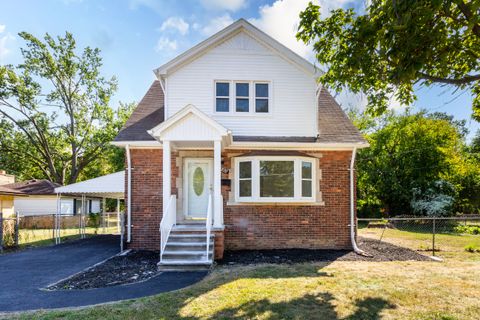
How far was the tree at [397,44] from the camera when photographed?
205 inches

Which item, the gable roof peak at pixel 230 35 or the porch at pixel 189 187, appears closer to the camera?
the porch at pixel 189 187

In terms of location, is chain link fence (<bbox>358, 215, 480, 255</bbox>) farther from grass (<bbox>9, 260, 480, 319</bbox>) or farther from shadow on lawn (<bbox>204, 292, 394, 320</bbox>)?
shadow on lawn (<bbox>204, 292, 394, 320</bbox>)

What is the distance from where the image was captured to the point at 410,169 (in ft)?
76.9

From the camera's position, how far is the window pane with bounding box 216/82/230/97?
10992 millimetres

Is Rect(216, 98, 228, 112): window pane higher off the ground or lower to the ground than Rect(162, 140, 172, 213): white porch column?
higher

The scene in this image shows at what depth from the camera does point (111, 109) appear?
106ft

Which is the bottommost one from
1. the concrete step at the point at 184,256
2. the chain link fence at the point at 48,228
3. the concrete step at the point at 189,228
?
the chain link fence at the point at 48,228

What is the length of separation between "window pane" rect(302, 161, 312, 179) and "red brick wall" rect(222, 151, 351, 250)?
48 cm

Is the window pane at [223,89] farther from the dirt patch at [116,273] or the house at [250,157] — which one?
the dirt patch at [116,273]

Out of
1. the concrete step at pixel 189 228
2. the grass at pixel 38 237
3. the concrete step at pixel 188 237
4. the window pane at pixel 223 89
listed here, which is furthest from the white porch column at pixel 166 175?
the grass at pixel 38 237

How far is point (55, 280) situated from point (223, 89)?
24.0 ft

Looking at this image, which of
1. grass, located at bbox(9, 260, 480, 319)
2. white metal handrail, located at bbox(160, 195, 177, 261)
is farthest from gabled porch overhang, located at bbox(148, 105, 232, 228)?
grass, located at bbox(9, 260, 480, 319)

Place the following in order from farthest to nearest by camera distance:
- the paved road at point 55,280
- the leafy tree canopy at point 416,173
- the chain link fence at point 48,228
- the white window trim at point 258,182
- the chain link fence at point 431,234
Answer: the leafy tree canopy at point 416,173, the chain link fence at point 48,228, the chain link fence at point 431,234, the white window trim at point 258,182, the paved road at point 55,280

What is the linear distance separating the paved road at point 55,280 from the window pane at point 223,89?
5992 mm
